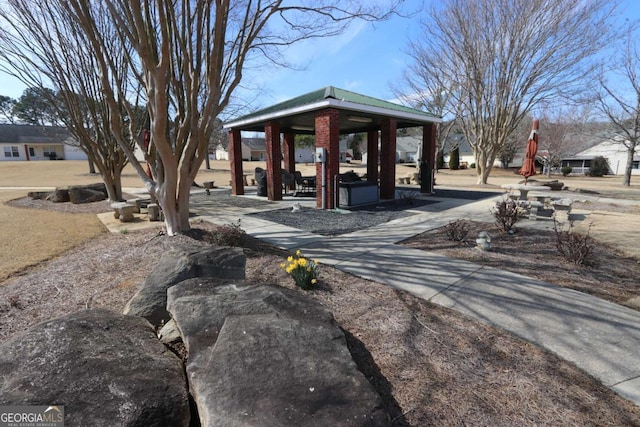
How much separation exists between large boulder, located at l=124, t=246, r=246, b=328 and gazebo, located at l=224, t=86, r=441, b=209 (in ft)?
20.4

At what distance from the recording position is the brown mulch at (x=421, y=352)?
6.29 feet

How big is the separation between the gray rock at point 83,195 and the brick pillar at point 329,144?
9.42 metres

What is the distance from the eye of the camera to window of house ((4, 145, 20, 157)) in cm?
4361

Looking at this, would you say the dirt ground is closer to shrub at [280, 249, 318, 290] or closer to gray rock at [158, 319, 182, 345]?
shrub at [280, 249, 318, 290]

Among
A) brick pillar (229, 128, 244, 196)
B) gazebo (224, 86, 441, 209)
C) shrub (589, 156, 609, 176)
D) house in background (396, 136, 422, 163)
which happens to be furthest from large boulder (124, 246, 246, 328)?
house in background (396, 136, 422, 163)

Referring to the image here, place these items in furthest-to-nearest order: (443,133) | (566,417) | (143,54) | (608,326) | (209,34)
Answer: (443,133) < (209,34) < (143,54) < (608,326) < (566,417)

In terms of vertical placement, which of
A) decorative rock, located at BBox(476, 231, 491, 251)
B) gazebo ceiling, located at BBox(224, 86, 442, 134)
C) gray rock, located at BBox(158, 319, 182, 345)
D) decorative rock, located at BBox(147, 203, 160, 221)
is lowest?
gray rock, located at BBox(158, 319, 182, 345)

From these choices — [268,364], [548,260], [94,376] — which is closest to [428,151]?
[548,260]

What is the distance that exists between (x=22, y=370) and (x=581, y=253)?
6.30 meters

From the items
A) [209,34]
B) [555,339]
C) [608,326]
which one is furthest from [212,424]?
[209,34]

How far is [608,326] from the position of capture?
287 cm

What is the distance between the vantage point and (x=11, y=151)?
1731 inches

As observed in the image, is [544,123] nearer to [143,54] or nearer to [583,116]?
[583,116]

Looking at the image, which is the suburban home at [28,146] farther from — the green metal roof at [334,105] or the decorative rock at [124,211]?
the decorative rock at [124,211]
